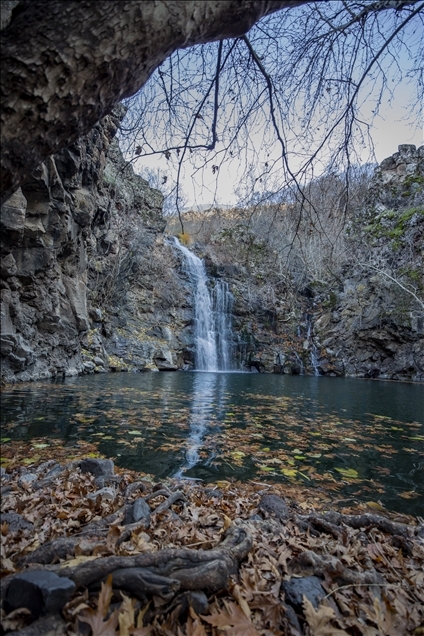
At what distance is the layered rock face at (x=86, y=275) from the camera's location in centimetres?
1112

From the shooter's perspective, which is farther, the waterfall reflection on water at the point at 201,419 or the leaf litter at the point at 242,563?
the waterfall reflection on water at the point at 201,419

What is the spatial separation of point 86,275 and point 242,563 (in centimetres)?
1656

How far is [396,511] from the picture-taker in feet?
11.9

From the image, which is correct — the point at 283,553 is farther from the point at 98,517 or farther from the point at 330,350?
the point at 330,350

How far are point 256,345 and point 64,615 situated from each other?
2586cm

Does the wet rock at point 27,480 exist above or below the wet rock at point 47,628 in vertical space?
below

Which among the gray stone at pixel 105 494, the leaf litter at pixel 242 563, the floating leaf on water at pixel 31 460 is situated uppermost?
the leaf litter at pixel 242 563

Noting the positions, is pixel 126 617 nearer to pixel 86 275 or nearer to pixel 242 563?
pixel 242 563

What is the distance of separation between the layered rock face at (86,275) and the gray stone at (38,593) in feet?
13.2

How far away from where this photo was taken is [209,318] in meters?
26.5

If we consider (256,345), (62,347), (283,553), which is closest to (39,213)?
(62,347)

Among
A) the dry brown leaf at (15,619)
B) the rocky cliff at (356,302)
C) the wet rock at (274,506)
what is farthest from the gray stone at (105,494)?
the rocky cliff at (356,302)

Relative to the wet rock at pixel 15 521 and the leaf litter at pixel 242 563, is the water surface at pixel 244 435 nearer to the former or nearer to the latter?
the leaf litter at pixel 242 563

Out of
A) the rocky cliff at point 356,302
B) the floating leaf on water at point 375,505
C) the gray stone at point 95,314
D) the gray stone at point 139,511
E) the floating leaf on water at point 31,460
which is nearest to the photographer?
the gray stone at point 139,511
